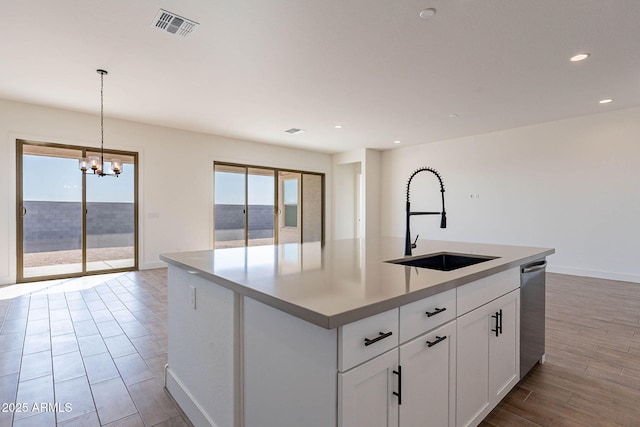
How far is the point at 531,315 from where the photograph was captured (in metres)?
2.10

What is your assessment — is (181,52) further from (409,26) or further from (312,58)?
(409,26)

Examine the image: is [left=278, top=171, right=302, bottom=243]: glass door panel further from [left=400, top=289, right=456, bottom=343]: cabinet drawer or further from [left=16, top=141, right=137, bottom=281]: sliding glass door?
[left=400, top=289, right=456, bottom=343]: cabinet drawer

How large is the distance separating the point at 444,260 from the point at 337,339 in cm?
158

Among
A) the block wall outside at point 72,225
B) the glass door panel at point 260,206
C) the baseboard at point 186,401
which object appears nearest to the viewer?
the baseboard at point 186,401

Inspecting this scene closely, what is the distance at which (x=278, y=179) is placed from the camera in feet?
26.3

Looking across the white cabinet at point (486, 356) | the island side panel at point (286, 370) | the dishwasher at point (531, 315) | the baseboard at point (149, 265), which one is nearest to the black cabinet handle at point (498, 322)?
the white cabinet at point (486, 356)

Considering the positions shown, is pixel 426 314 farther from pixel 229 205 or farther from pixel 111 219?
pixel 229 205

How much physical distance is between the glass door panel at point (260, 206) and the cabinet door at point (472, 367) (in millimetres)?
6323

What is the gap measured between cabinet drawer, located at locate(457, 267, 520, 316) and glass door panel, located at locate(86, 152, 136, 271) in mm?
6016

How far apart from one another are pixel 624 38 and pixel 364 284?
364cm

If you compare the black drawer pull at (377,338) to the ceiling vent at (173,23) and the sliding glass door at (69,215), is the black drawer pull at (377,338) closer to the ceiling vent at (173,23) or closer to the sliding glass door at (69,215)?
the ceiling vent at (173,23)

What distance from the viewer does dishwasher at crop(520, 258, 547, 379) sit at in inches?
78.4

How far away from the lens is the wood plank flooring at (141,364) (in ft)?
5.74

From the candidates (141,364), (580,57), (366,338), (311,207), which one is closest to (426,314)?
(366,338)
